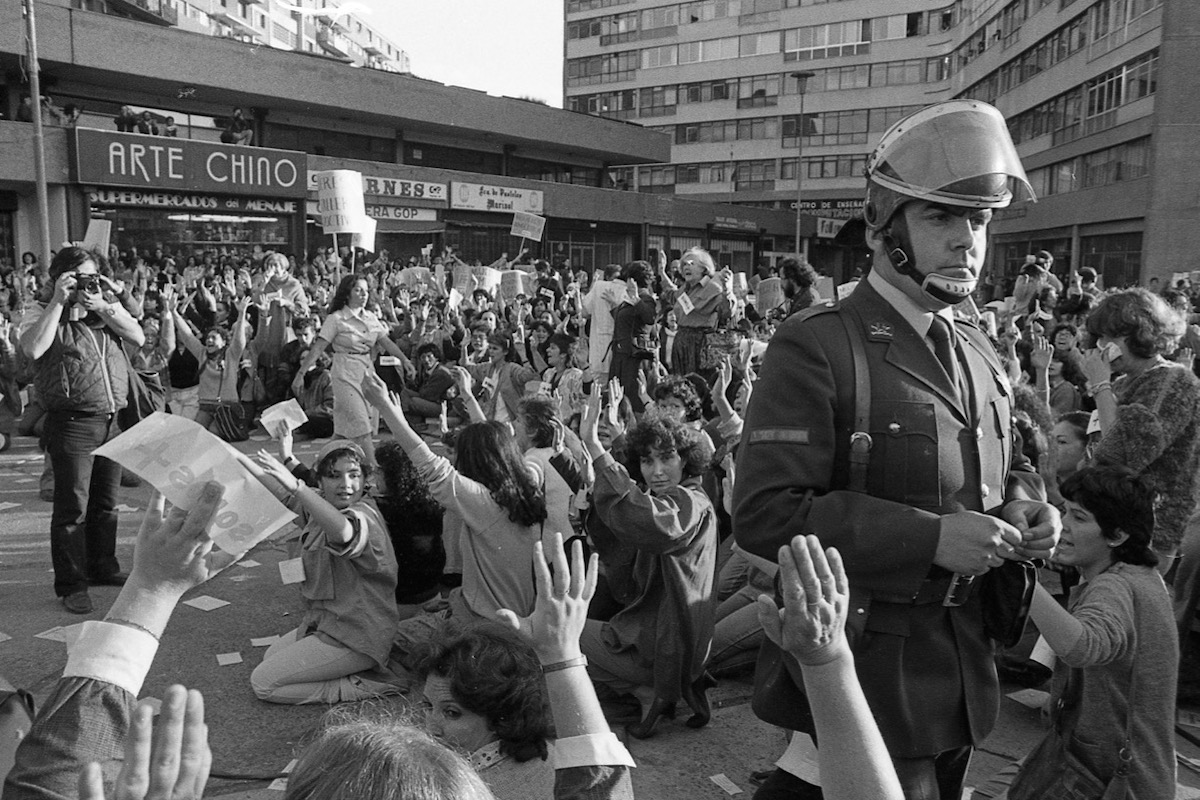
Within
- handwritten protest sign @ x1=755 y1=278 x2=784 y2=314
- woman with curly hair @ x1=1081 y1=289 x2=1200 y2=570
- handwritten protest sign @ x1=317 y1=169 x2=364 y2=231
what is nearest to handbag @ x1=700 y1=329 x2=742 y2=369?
handwritten protest sign @ x1=755 y1=278 x2=784 y2=314

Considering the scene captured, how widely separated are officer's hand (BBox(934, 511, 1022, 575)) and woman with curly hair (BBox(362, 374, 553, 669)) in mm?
2765

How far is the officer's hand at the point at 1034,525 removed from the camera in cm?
191

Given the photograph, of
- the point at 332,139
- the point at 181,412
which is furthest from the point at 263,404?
the point at 332,139

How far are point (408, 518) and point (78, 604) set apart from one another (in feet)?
6.16

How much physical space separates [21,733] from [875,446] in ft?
6.01

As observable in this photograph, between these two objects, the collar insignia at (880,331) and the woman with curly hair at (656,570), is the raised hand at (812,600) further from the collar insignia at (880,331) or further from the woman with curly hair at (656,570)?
the woman with curly hair at (656,570)

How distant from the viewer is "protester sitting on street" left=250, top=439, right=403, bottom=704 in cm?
434

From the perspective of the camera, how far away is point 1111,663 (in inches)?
111

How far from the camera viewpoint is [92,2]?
37156 mm

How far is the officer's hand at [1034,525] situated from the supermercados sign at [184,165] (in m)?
25.0

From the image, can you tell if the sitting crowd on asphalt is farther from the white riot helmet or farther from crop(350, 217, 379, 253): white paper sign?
crop(350, 217, 379, 253): white paper sign

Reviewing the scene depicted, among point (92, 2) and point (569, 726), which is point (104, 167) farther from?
point (569, 726)

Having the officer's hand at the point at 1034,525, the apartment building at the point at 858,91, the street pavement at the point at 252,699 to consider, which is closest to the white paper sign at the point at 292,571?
the street pavement at the point at 252,699

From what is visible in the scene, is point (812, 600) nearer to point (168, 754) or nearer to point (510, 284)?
point (168, 754)
